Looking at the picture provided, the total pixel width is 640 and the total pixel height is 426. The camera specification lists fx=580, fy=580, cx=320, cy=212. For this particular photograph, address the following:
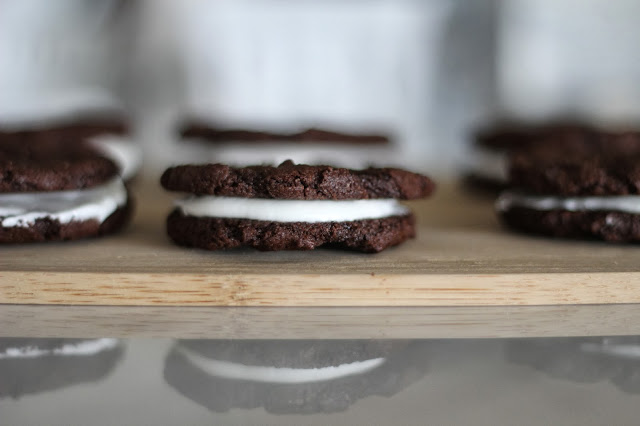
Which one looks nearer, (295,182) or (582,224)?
(295,182)

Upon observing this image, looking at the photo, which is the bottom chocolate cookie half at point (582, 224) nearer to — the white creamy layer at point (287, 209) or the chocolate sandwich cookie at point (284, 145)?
the white creamy layer at point (287, 209)

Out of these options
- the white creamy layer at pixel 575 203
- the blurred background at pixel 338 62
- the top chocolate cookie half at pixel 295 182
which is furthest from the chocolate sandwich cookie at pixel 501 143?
the top chocolate cookie half at pixel 295 182

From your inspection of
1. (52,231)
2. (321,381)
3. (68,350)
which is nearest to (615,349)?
(321,381)

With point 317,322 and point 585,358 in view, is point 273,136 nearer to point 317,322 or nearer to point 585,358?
→ point 317,322

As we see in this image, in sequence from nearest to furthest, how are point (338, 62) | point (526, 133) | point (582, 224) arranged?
point (582, 224) < point (526, 133) < point (338, 62)

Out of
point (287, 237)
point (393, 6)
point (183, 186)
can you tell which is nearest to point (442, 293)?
point (287, 237)

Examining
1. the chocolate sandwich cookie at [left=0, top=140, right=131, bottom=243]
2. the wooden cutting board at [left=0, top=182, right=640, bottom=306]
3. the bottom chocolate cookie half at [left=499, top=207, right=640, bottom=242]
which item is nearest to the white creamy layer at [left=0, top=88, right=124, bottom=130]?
the chocolate sandwich cookie at [left=0, top=140, right=131, bottom=243]

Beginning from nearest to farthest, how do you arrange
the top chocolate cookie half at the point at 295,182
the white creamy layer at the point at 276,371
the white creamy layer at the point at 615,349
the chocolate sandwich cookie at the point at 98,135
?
the white creamy layer at the point at 276,371 < the white creamy layer at the point at 615,349 < the top chocolate cookie half at the point at 295,182 < the chocolate sandwich cookie at the point at 98,135
